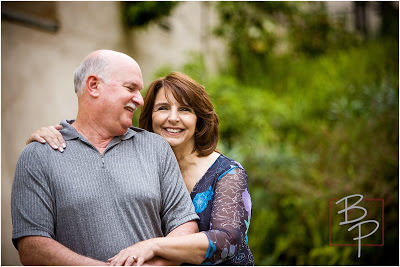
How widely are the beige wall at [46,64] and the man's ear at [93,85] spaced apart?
232cm

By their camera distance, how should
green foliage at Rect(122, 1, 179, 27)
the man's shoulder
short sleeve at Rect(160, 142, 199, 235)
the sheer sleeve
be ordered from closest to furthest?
1. the sheer sleeve
2. short sleeve at Rect(160, 142, 199, 235)
3. the man's shoulder
4. green foliage at Rect(122, 1, 179, 27)

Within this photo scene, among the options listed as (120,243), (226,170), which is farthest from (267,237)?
(120,243)

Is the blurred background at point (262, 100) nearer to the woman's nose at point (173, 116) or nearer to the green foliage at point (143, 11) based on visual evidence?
the green foliage at point (143, 11)

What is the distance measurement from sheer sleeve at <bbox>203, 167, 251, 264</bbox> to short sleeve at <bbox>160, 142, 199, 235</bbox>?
0.13 metres

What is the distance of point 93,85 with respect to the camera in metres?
2.02

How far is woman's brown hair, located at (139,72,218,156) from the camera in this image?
233 centimetres

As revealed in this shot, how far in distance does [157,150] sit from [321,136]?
14.7 feet

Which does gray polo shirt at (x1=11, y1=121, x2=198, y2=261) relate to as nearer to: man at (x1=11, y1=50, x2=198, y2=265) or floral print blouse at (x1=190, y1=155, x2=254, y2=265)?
man at (x1=11, y1=50, x2=198, y2=265)

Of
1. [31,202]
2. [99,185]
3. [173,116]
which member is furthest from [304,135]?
[31,202]

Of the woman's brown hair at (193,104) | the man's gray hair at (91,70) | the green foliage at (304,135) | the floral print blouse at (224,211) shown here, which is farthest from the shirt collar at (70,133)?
the green foliage at (304,135)

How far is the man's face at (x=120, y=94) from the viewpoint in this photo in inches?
78.1

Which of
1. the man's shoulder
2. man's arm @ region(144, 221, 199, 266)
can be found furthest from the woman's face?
man's arm @ region(144, 221, 199, 266)

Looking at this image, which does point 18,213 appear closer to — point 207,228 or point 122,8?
point 207,228

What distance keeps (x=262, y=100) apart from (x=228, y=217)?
4.96 metres
